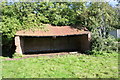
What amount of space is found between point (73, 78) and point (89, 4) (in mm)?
9966

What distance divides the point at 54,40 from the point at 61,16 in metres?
2.86

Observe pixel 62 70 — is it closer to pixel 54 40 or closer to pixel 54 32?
pixel 54 32

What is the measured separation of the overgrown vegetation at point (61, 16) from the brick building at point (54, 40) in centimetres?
80

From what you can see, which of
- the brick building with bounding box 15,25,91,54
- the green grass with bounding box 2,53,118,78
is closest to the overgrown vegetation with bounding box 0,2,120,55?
the brick building with bounding box 15,25,91,54

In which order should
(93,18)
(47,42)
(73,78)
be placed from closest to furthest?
(73,78) → (93,18) → (47,42)

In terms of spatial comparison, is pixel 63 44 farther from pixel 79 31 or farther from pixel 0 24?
pixel 0 24

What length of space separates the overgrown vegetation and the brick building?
803 mm

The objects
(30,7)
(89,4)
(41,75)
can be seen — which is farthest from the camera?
(89,4)

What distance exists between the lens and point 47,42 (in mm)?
13945

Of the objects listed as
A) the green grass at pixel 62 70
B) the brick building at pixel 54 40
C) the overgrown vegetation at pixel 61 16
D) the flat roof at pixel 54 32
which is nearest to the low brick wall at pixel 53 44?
the brick building at pixel 54 40

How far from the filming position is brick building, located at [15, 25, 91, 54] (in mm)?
11259

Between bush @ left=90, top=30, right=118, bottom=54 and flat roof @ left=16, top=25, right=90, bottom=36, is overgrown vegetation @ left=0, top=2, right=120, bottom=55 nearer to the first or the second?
bush @ left=90, top=30, right=118, bottom=54

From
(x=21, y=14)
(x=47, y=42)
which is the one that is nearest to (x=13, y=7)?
(x=21, y=14)

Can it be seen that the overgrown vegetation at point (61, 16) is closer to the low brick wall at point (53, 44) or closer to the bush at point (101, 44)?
the bush at point (101, 44)
